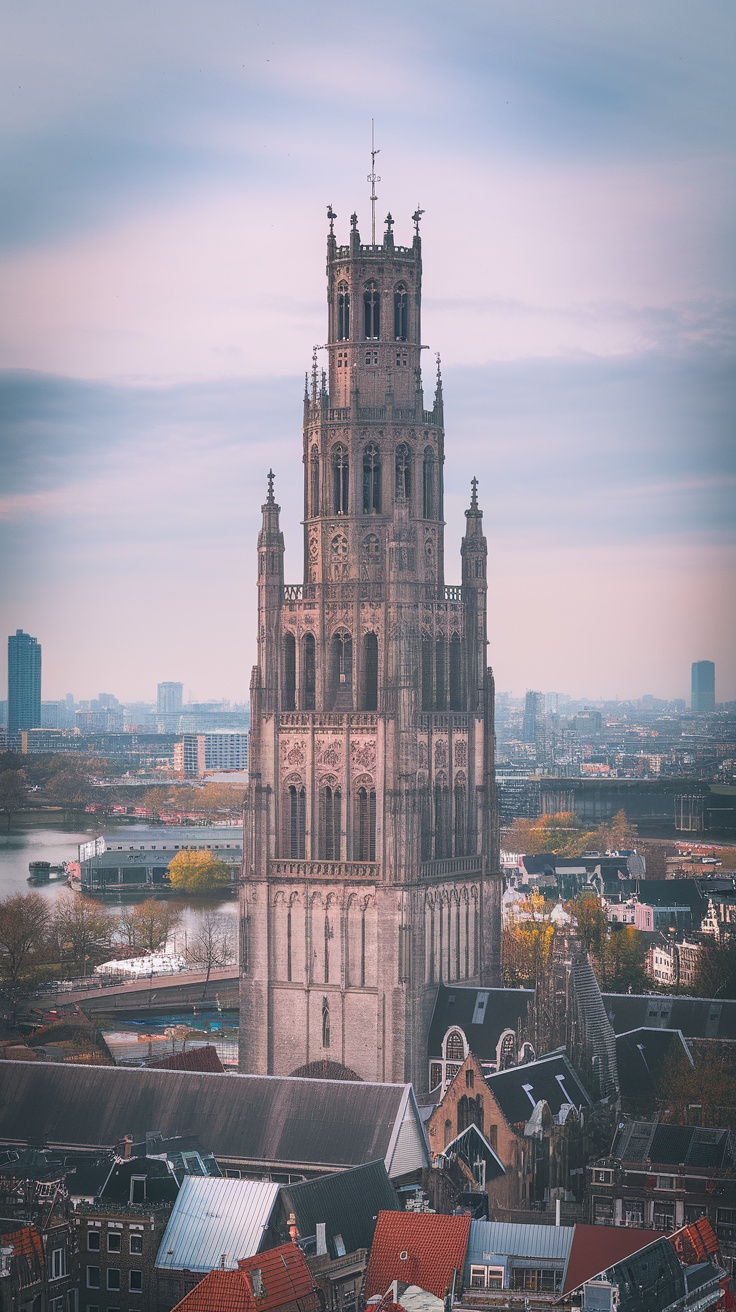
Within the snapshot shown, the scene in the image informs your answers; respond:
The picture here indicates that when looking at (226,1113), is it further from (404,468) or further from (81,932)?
(81,932)

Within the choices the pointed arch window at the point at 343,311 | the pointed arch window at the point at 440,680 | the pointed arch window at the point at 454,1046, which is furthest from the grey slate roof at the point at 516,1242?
the pointed arch window at the point at 343,311

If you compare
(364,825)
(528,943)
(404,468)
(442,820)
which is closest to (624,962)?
(528,943)

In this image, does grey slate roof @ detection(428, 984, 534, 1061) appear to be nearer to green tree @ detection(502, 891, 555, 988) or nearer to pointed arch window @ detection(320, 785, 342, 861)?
green tree @ detection(502, 891, 555, 988)

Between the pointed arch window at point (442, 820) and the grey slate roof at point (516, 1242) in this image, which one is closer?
the grey slate roof at point (516, 1242)

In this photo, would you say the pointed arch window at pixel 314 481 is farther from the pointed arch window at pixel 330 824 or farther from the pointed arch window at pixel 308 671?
the pointed arch window at pixel 330 824

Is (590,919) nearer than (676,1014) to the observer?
No

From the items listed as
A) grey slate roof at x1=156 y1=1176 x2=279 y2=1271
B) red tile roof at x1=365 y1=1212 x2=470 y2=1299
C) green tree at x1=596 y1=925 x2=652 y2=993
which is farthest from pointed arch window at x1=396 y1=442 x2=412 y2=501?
red tile roof at x1=365 y1=1212 x2=470 y2=1299
